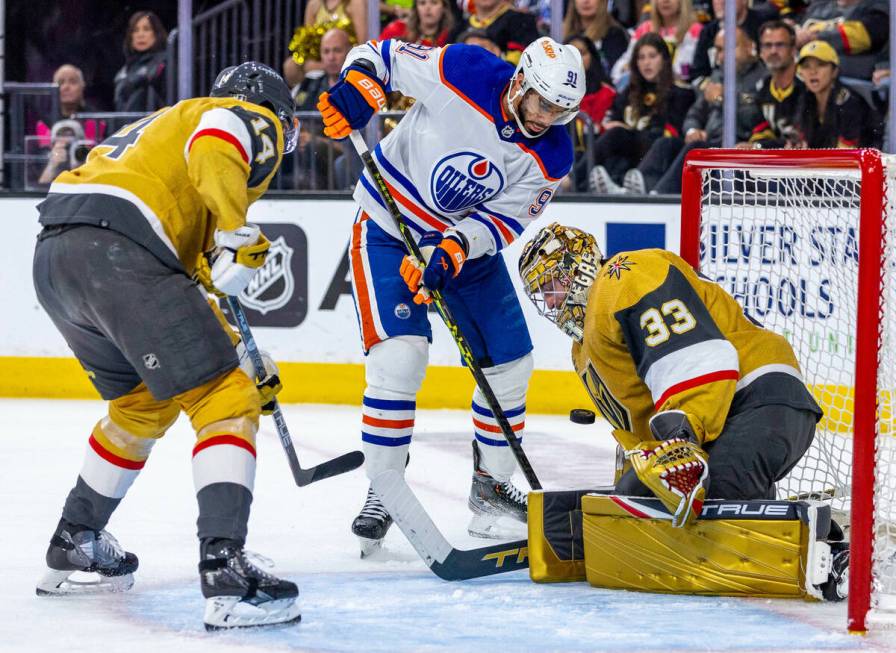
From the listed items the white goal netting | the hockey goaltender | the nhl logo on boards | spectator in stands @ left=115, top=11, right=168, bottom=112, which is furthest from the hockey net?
spectator in stands @ left=115, top=11, right=168, bottom=112

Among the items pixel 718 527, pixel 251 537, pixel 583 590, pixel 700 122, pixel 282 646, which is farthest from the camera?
pixel 700 122

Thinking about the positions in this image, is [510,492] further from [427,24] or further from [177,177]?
[427,24]

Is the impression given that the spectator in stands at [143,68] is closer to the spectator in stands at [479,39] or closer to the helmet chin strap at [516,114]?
the spectator in stands at [479,39]

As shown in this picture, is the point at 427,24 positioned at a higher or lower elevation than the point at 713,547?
higher

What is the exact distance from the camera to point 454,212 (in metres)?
3.19

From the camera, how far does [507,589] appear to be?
8.72 ft

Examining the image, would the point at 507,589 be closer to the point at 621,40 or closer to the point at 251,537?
the point at 251,537

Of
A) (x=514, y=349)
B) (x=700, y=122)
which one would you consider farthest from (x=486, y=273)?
(x=700, y=122)

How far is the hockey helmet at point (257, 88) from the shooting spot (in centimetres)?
252

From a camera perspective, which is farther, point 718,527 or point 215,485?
point 718,527

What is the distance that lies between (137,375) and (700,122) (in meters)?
3.25

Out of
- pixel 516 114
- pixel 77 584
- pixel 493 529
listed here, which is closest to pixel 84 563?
pixel 77 584

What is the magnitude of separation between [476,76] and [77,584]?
1.36 meters

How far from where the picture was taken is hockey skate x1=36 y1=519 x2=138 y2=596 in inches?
102
